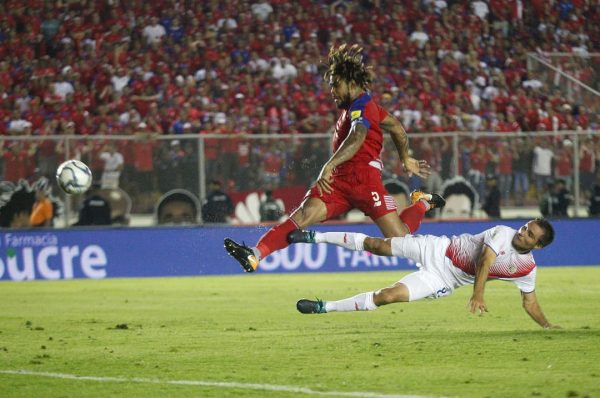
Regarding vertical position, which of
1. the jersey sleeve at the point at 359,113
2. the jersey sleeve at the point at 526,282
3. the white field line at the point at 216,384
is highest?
the jersey sleeve at the point at 359,113

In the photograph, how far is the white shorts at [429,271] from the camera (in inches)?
450

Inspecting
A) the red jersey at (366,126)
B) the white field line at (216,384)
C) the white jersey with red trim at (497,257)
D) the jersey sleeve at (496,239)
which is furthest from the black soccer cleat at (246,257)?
the white field line at (216,384)

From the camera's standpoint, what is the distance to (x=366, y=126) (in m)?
12.3

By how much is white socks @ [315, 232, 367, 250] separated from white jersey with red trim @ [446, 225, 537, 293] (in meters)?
0.93

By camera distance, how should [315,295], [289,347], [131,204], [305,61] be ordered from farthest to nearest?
[305,61] < [131,204] < [315,295] < [289,347]

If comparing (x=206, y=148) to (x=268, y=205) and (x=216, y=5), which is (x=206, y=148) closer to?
(x=268, y=205)

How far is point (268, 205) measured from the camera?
23406mm

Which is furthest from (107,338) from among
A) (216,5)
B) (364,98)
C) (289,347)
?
(216,5)

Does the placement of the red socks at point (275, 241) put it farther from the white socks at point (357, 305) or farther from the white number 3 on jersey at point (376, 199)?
the white socks at point (357, 305)

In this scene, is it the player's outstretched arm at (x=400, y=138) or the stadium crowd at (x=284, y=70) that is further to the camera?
the stadium crowd at (x=284, y=70)

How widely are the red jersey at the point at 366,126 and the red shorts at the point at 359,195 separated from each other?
97 mm

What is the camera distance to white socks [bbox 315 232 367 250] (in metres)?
12.0

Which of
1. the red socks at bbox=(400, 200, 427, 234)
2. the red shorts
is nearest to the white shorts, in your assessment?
the red shorts

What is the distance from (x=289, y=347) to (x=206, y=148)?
12.5m
